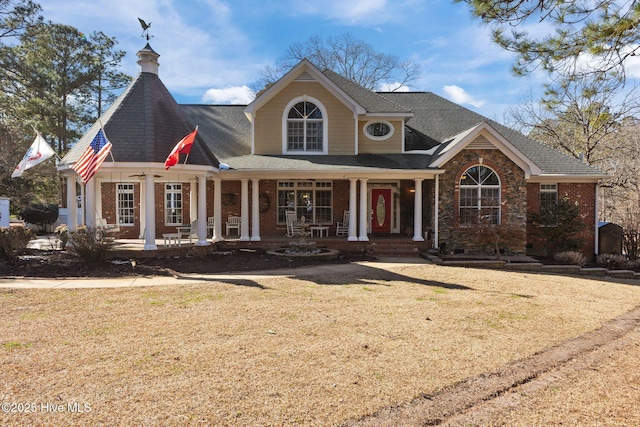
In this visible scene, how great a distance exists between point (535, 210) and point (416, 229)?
533cm

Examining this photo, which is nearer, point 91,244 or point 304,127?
point 91,244

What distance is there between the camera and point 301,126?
52.7ft

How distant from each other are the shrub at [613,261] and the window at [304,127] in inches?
455

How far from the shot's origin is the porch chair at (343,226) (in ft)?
54.8

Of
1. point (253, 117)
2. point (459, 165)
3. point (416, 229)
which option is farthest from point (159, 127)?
point (459, 165)

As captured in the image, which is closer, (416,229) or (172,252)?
(172,252)

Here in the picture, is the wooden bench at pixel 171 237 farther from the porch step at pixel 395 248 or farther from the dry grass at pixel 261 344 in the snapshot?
the porch step at pixel 395 248

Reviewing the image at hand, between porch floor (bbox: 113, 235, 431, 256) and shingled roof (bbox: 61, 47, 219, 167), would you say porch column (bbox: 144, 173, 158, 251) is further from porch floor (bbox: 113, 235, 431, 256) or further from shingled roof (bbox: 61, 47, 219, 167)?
porch floor (bbox: 113, 235, 431, 256)

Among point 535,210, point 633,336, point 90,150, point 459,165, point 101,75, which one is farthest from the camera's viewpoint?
point 101,75

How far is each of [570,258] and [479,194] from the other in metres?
3.80

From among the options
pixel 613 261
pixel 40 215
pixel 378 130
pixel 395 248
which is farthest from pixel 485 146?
pixel 40 215

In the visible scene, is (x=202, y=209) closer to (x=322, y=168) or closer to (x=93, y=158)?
(x=93, y=158)

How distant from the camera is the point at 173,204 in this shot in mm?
17359

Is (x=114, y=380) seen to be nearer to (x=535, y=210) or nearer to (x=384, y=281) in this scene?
(x=384, y=281)
